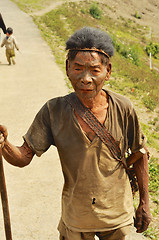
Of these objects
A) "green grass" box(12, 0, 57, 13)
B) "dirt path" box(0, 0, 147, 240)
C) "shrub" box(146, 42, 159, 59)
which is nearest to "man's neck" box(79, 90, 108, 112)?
"dirt path" box(0, 0, 147, 240)

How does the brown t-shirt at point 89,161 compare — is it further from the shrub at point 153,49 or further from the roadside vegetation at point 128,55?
the shrub at point 153,49

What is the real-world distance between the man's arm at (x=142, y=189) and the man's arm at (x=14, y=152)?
83 centimetres

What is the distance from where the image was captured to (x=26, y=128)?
8227mm

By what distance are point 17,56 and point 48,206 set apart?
10.4 metres

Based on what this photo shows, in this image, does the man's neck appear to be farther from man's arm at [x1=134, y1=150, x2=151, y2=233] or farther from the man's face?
man's arm at [x1=134, y1=150, x2=151, y2=233]

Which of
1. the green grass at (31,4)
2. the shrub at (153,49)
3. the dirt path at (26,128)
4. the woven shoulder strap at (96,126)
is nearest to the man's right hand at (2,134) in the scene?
the woven shoulder strap at (96,126)

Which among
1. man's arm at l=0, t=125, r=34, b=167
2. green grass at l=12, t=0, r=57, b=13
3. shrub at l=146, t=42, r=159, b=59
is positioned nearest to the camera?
man's arm at l=0, t=125, r=34, b=167

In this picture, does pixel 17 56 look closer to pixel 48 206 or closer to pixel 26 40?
pixel 26 40

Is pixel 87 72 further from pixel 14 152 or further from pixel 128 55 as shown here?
pixel 128 55

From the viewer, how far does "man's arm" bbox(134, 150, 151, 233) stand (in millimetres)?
2875

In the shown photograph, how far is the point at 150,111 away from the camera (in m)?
11.5

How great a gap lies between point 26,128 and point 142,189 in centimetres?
559

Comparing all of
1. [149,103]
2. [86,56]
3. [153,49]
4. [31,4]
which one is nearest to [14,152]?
[86,56]

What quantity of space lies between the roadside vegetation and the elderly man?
2433 millimetres
